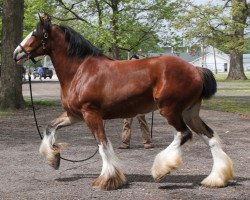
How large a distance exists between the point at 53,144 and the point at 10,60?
40.2 ft

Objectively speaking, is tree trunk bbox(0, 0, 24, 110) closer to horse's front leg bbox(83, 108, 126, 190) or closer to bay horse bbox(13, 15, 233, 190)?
bay horse bbox(13, 15, 233, 190)

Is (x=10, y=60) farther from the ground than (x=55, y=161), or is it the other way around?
(x=10, y=60)

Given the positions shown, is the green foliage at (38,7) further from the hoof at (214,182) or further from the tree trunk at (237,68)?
the tree trunk at (237,68)

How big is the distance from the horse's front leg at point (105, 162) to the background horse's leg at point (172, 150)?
1.57 feet

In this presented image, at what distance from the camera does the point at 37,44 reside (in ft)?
23.7

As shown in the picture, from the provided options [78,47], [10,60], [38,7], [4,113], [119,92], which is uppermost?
[38,7]

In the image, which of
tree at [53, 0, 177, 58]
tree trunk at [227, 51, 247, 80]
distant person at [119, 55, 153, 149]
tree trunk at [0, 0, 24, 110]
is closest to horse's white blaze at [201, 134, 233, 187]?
distant person at [119, 55, 153, 149]

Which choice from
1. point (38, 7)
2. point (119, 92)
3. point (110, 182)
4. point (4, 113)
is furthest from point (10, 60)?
point (110, 182)

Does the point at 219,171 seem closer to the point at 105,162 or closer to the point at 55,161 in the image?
the point at 105,162

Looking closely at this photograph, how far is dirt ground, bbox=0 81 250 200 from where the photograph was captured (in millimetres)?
6344

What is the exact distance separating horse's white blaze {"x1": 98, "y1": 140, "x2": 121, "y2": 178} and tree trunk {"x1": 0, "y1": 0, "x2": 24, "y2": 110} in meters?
12.8

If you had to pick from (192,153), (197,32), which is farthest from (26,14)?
(192,153)

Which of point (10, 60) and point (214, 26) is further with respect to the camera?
point (214, 26)

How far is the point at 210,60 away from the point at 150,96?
471ft
